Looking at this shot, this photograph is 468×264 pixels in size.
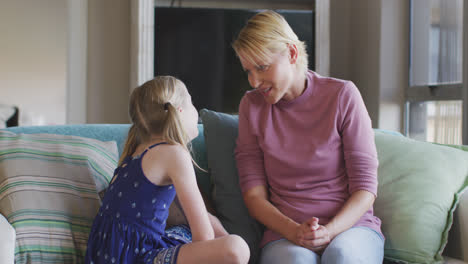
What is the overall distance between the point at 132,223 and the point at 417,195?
802mm

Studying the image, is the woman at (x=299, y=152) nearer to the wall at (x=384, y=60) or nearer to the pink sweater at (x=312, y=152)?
the pink sweater at (x=312, y=152)

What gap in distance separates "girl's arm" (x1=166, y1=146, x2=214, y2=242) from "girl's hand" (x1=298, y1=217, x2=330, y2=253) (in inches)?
9.4

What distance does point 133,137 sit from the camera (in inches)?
53.2

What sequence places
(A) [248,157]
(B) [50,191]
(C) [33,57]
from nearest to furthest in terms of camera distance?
(B) [50,191] < (A) [248,157] < (C) [33,57]

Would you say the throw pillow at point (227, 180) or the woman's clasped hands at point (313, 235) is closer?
the woman's clasped hands at point (313, 235)

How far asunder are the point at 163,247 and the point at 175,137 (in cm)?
28

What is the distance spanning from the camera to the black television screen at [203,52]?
3691 mm

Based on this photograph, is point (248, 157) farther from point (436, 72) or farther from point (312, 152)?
point (436, 72)

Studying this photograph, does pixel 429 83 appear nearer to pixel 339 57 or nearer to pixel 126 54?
pixel 339 57

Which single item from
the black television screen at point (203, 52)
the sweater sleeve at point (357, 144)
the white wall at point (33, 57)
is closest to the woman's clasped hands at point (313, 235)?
the sweater sleeve at point (357, 144)

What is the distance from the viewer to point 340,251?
1156mm

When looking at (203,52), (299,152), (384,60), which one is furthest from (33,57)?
(299,152)

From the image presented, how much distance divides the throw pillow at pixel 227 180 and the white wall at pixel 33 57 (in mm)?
3384

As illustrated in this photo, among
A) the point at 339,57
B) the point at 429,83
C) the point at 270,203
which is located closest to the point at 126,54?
the point at 339,57
